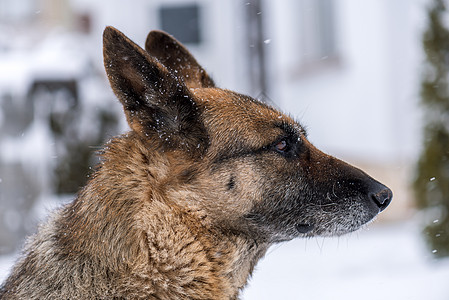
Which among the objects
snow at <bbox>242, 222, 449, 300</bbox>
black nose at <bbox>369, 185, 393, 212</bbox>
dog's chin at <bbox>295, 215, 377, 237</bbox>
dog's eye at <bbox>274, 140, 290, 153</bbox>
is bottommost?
snow at <bbox>242, 222, 449, 300</bbox>

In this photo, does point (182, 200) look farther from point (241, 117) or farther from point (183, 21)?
point (183, 21)

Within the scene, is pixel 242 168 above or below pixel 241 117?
below

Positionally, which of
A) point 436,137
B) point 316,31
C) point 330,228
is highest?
point 330,228

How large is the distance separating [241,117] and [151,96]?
0.50 metres

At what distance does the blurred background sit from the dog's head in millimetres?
449

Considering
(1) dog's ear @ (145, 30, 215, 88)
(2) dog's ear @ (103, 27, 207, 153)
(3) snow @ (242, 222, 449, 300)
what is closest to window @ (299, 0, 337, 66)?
(3) snow @ (242, 222, 449, 300)

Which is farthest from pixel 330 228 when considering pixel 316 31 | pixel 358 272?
pixel 316 31

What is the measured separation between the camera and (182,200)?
3045 mm

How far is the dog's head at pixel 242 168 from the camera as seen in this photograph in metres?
3.06

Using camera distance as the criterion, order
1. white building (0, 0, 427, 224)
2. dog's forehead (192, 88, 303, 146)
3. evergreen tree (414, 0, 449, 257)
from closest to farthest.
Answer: dog's forehead (192, 88, 303, 146), evergreen tree (414, 0, 449, 257), white building (0, 0, 427, 224)

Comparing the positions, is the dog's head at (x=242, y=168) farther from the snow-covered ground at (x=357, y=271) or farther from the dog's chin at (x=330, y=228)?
the snow-covered ground at (x=357, y=271)

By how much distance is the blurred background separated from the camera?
21.4ft

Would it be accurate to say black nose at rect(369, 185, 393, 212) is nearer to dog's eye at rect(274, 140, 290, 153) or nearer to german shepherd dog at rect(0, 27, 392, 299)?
german shepherd dog at rect(0, 27, 392, 299)

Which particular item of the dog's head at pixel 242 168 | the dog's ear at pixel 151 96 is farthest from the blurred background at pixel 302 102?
the dog's ear at pixel 151 96
